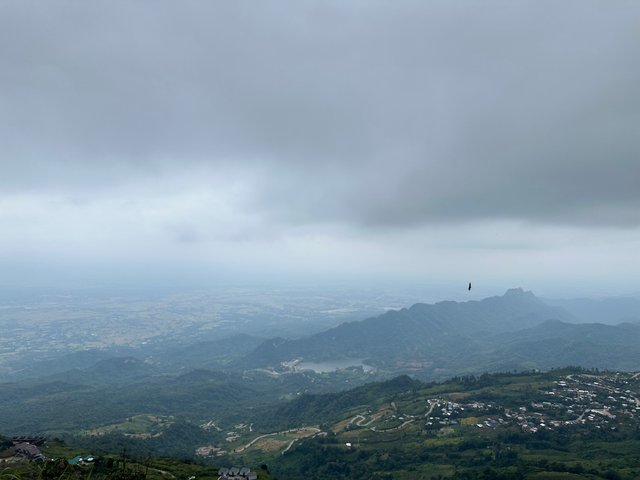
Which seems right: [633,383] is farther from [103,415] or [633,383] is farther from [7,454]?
[103,415]

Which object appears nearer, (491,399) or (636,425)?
(636,425)

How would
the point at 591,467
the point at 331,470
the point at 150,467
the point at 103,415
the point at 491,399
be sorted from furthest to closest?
the point at 103,415, the point at 491,399, the point at 331,470, the point at 591,467, the point at 150,467

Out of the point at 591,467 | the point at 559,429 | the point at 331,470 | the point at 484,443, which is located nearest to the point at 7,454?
the point at 331,470

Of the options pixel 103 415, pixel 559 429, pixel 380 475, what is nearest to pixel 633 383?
pixel 559 429

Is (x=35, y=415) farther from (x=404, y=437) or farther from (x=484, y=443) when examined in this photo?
(x=484, y=443)

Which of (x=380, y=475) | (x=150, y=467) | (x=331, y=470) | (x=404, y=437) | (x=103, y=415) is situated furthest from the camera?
(x=103, y=415)

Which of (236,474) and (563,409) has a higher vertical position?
(236,474)

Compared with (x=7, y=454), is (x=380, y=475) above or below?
below

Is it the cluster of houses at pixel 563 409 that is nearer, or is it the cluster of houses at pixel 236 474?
the cluster of houses at pixel 236 474

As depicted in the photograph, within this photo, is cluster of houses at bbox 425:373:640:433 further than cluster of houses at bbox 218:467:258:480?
Yes

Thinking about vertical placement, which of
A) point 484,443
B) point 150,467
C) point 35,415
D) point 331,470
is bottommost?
point 35,415

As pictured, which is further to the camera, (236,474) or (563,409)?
(563,409)
